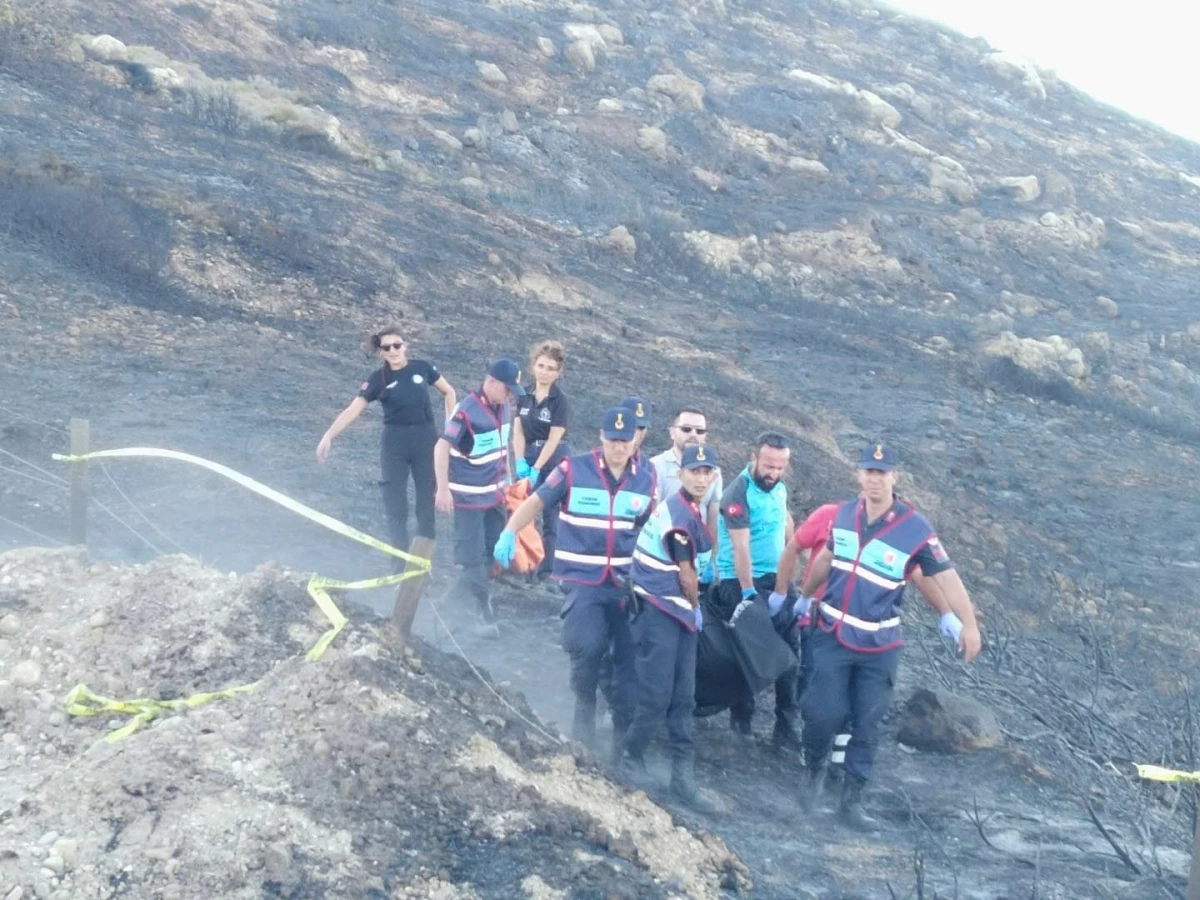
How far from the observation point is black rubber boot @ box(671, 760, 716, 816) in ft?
19.3

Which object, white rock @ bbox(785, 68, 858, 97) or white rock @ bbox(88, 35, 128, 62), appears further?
white rock @ bbox(785, 68, 858, 97)

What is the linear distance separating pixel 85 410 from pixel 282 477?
6.66ft

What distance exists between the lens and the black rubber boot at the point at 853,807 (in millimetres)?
6055

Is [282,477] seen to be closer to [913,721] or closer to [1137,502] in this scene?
[913,721]

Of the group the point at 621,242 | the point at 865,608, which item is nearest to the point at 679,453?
the point at 865,608

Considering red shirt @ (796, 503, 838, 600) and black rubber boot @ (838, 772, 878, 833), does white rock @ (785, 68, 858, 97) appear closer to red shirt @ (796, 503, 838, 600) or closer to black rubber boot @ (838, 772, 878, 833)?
red shirt @ (796, 503, 838, 600)

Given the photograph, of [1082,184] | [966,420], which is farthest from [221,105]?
[1082,184]

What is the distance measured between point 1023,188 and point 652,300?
1663 cm

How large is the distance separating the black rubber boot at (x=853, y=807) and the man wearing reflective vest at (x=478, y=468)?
237cm

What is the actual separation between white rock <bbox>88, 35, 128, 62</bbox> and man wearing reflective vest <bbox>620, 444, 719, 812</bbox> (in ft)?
61.1

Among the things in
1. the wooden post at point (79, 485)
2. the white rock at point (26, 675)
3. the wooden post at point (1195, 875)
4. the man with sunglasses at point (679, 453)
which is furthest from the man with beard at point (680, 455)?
the wooden post at point (79, 485)

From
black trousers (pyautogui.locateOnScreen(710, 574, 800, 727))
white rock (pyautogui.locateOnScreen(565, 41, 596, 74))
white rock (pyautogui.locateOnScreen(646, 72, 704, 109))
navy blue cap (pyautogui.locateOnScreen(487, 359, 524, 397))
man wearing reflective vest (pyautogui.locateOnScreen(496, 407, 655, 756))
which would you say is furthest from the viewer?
white rock (pyautogui.locateOnScreen(565, 41, 596, 74))

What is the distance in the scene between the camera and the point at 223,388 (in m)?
12.0

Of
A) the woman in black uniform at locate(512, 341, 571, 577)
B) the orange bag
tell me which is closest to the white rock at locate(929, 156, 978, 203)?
the woman in black uniform at locate(512, 341, 571, 577)
